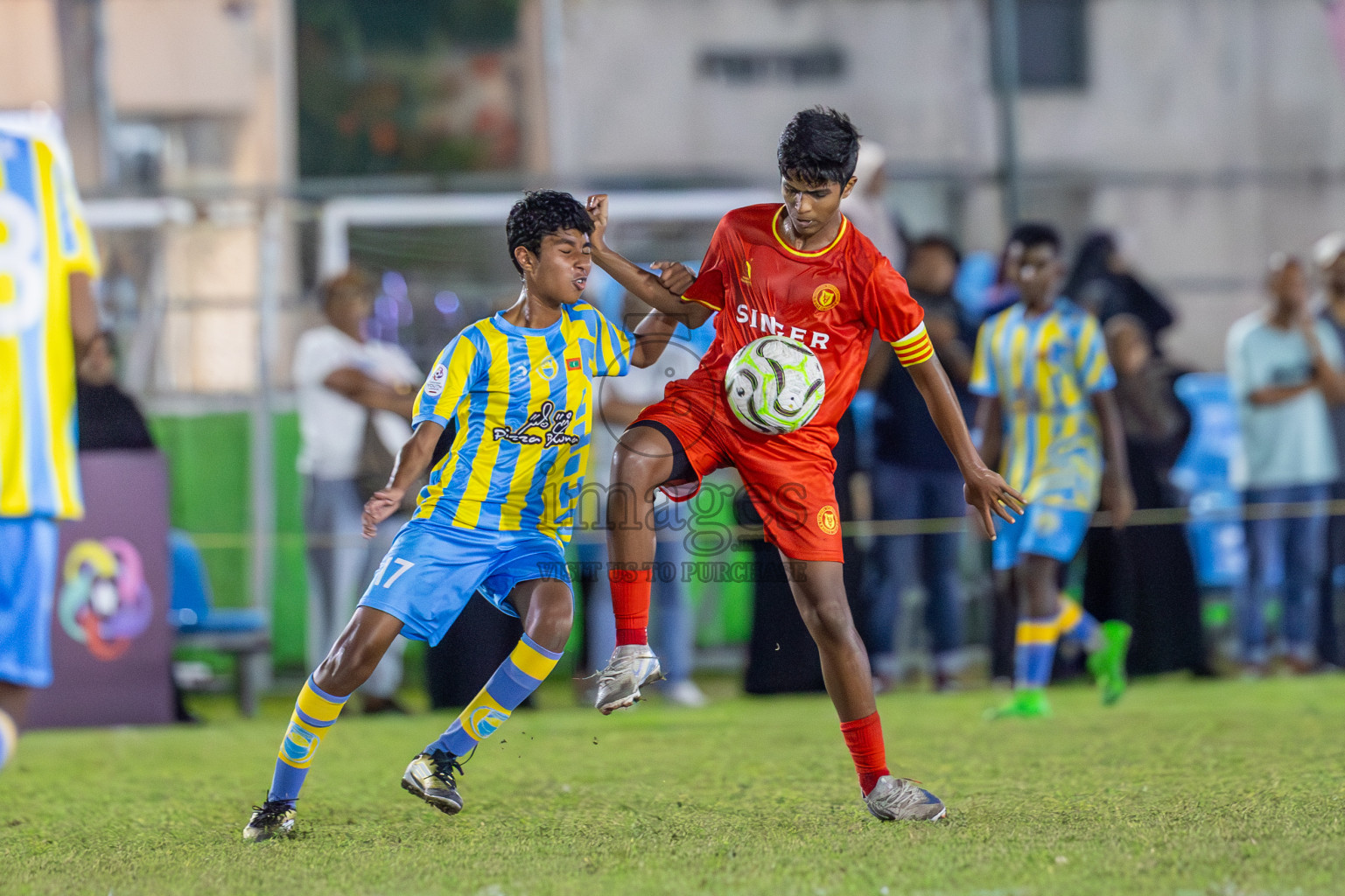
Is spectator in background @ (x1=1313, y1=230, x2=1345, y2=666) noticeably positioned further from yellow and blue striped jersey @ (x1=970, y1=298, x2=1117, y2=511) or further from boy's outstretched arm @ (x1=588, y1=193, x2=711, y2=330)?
boy's outstretched arm @ (x1=588, y1=193, x2=711, y2=330)

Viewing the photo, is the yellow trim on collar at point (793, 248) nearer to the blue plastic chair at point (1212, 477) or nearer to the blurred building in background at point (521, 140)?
the blurred building in background at point (521, 140)

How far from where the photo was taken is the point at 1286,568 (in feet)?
29.6

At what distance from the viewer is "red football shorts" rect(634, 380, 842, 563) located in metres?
4.42

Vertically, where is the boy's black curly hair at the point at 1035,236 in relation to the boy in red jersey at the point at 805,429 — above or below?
above

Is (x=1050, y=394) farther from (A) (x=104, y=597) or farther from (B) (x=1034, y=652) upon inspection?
(A) (x=104, y=597)

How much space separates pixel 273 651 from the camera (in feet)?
29.4

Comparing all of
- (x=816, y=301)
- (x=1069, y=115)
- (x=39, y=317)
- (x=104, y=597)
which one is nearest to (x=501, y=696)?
(x=816, y=301)

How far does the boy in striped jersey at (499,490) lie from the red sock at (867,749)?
82 centimetres

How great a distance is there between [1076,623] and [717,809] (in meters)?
3.56

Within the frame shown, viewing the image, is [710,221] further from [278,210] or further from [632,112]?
[632,112]

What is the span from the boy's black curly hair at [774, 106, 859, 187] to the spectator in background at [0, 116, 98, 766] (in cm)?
184

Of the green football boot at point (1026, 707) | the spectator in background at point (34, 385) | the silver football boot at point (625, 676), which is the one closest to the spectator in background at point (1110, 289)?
the green football boot at point (1026, 707)

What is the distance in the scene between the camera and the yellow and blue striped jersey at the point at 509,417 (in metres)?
4.41

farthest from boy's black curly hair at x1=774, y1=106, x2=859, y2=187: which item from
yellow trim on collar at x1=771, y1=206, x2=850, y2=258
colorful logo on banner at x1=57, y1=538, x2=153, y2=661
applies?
colorful logo on banner at x1=57, y1=538, x2=153, y2=661
